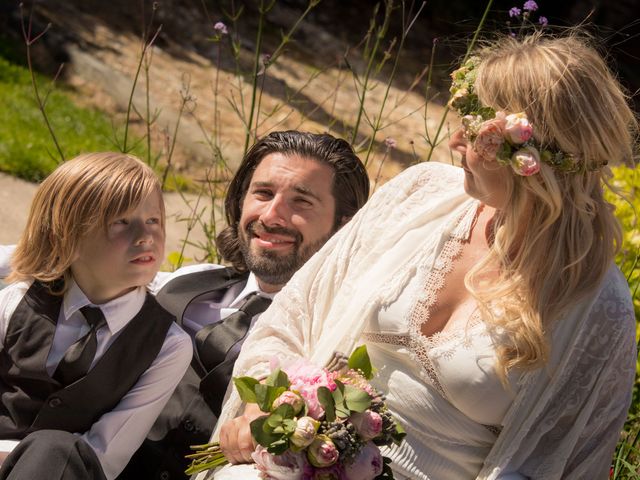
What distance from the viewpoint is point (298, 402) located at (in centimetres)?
240

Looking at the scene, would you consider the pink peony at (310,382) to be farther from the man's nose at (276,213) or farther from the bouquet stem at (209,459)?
the man's nose at (276,213)

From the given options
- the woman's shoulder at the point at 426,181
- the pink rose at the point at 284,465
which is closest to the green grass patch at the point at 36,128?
the woman's shoulder at the point at 426,181

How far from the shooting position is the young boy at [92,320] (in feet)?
9.75

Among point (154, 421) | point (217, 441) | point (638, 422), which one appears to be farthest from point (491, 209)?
point (638, 422)

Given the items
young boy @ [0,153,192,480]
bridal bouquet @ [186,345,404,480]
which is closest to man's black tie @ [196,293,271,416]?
young boy @ [0,153,192,480]

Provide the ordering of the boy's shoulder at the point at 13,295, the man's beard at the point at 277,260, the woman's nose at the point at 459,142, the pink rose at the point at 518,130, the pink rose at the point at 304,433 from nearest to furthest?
the pink rose at the point at 304,433 < the pink rose at the point at 518,130 < the woman's nose at the point at 459,142 < the boy's shoulder at the point at 13,295 < the man's beard at the point at 277,260

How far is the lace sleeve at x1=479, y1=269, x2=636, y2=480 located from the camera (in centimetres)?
260

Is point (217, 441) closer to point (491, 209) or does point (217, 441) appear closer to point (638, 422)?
point (491, 209)

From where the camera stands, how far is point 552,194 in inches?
102

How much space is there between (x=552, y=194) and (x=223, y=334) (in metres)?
1.24

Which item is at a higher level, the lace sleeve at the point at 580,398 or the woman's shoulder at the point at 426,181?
the woman's shoulder at the point at 426,181

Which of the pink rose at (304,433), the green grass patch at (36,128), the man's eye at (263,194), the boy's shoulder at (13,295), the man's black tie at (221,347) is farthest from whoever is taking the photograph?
the green grass patch at (36,128)

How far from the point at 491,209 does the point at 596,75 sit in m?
0.49

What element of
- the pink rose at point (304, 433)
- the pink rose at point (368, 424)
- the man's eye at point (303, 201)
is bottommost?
the pink rose at point (304, 433)
